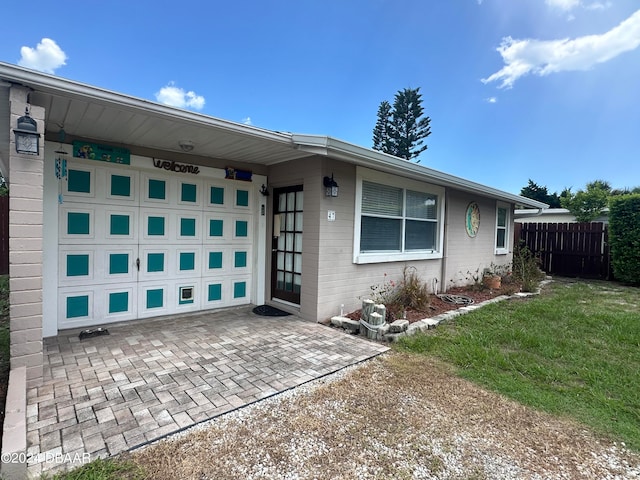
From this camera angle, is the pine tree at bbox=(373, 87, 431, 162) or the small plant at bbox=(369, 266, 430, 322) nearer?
the small plant at bbox=(369, 266, 430, 322)

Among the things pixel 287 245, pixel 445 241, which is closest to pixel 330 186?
pixel 287 245

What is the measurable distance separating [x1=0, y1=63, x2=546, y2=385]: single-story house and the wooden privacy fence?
7.22 metres

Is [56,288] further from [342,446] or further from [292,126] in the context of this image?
[292,126]

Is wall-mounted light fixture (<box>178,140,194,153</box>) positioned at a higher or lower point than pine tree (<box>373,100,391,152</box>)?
lower

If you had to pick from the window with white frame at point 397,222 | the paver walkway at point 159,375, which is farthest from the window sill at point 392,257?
the paver walkway at point 159,375

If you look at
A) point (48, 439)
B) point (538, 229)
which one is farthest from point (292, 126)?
point (48, 439)

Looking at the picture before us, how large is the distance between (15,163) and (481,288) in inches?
330

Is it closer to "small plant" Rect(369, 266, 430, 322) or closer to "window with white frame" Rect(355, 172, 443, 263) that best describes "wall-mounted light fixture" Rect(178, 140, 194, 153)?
"window with white frame" Rect(355, 172, 443, 263)

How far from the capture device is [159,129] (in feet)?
12.0

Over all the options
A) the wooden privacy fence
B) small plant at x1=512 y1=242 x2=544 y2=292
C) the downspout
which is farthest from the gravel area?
the wooden privacy fence

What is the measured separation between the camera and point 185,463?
182 centimetres

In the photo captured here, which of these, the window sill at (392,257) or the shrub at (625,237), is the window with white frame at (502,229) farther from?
the window sill at (392,257)

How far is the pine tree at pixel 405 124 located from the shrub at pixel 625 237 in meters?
16.2

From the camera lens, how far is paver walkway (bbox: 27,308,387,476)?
2.04m
